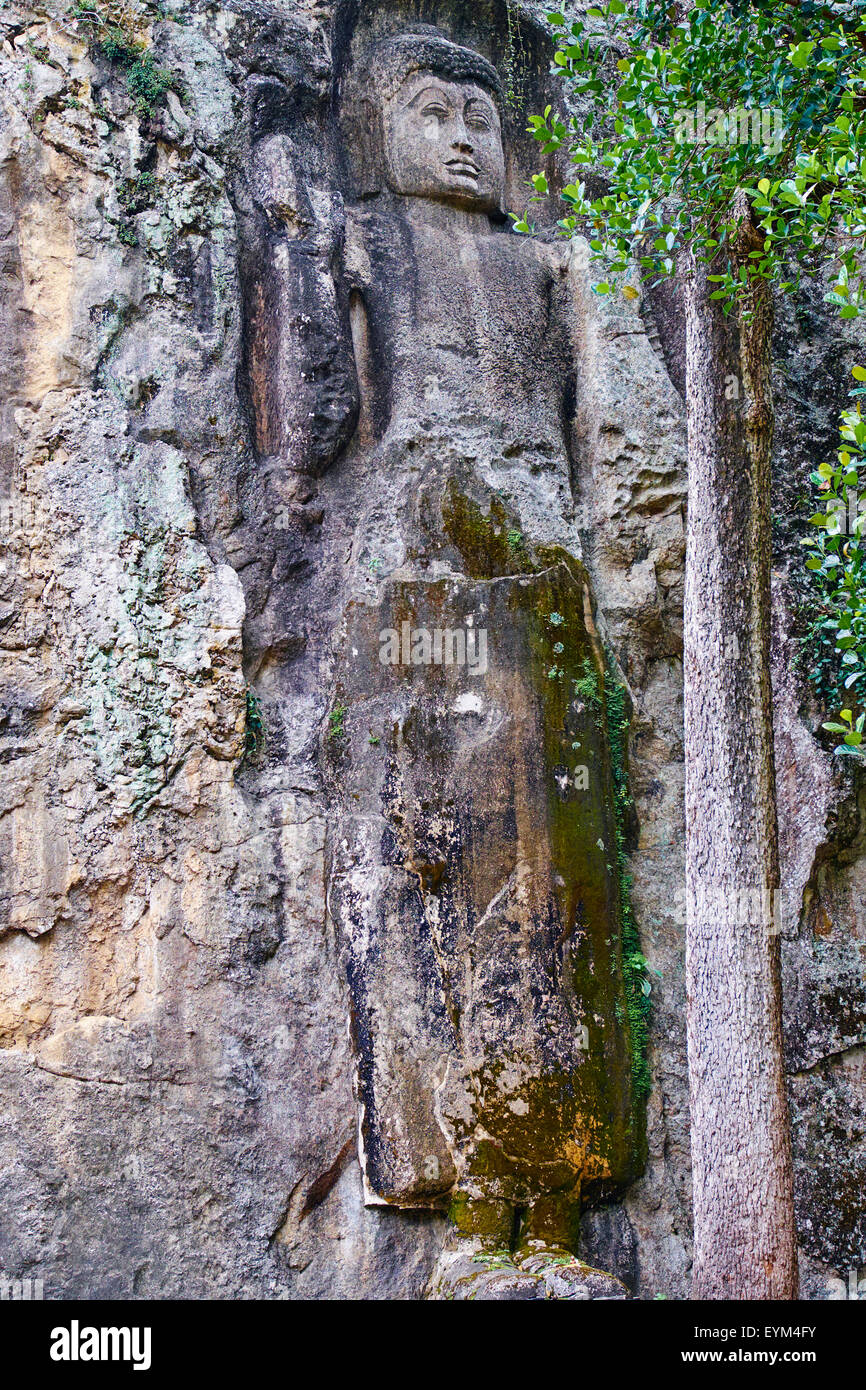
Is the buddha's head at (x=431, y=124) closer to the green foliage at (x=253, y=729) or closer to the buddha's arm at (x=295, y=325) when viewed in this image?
the buddha's arm at (x=295, y=325)

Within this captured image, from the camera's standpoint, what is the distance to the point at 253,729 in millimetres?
7578

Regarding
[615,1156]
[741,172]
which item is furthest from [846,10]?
[615,1156]

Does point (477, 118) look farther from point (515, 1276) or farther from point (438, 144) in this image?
point (515, 1276)

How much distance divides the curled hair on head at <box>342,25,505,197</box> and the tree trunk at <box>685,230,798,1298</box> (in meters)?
3.40

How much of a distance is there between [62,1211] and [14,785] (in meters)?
2.15

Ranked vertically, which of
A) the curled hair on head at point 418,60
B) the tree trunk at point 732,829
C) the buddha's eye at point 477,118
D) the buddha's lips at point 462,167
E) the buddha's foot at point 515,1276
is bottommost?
the buddha's foot at point 515,1276

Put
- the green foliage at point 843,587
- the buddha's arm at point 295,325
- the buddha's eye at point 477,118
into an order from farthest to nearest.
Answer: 1. the buddha's eye at point 477,118
2. the buddha's arm at point 295,325
3. the green foliage at point 843,587

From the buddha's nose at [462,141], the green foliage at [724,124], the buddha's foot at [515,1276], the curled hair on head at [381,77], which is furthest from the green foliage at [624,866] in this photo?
the curled hair on head at [381,77]

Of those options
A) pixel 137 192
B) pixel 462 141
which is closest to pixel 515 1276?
pixel 137 192

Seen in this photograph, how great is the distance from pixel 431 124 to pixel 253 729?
432cm

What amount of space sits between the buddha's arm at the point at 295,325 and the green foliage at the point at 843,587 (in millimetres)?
2981

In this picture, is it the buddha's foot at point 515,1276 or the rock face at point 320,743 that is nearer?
the buddha's foot at point 515,1276

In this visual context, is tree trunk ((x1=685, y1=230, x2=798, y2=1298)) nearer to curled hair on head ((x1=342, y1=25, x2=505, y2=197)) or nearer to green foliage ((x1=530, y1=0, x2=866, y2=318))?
green foliage ((x1=530, y1=0, x2=866, y2=318))

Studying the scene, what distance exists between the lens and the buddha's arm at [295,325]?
807 centimetres
